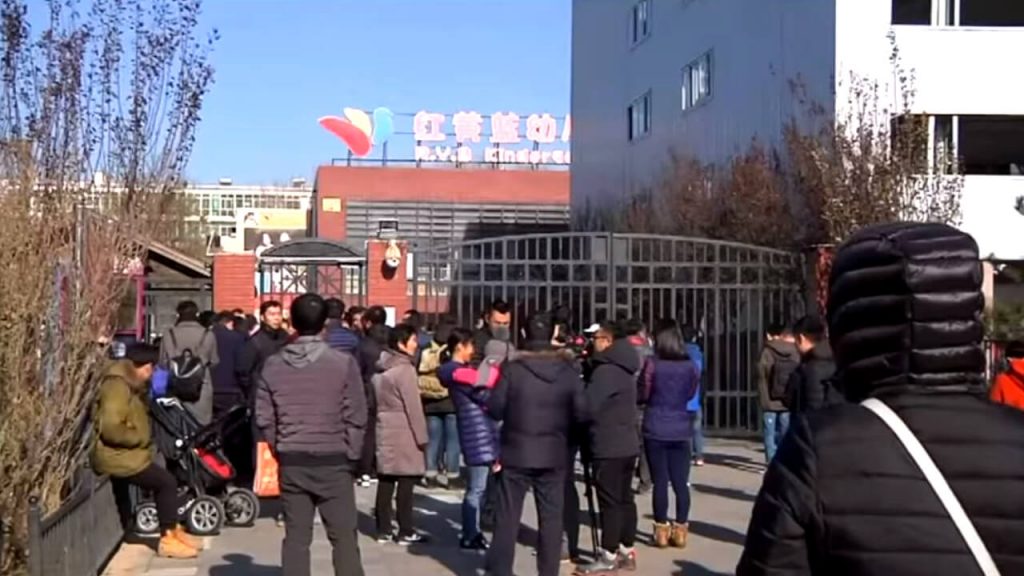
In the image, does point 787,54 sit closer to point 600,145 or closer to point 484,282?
point 484,282

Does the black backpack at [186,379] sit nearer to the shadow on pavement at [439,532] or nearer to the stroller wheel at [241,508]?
the stroller wheel at [241,508]

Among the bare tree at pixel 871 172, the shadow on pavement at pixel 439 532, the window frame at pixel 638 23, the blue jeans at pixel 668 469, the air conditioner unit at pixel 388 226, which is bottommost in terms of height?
the shadow on pavement at pixel 439 532

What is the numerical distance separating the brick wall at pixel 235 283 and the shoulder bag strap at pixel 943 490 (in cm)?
2409

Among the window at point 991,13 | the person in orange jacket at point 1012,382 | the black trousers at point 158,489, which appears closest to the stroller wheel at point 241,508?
the black trousers at point 158,489

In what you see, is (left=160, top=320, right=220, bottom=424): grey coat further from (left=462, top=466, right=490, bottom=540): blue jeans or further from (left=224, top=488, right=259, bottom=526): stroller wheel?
(left=462, top=466, right=490, bottom=540): blue jeans

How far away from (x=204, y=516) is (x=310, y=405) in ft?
12.4

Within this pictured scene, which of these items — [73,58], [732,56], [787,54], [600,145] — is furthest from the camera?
[600,145]

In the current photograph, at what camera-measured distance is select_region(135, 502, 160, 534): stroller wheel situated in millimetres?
11938

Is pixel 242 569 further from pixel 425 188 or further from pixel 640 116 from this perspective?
pixel 425 188

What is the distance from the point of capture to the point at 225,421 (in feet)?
40.4

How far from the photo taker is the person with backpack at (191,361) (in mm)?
12805

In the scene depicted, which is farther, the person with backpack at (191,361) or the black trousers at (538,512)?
the person with backpack at (191,361)

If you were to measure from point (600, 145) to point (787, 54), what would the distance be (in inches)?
573

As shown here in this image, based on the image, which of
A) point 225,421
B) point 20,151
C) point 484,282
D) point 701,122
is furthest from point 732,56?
point 20,151
